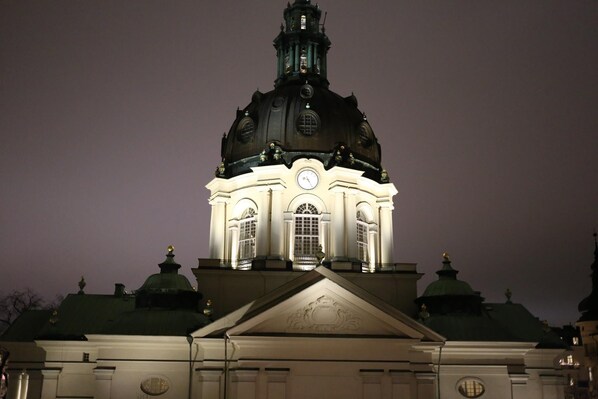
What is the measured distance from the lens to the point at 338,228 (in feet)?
151

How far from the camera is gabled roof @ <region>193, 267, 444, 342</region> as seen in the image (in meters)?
36.5

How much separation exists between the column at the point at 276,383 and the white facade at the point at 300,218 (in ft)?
32.6

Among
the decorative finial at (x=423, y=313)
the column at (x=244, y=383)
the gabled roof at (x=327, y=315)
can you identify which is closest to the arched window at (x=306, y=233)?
the decorative finial at (x=423, y=313)

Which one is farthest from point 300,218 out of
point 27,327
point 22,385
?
point 22,385

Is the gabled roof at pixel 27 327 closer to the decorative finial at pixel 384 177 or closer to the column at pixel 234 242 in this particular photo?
the column at pixel 234 242

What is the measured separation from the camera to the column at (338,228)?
150 feet

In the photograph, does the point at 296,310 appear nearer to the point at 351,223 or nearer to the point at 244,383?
the point at 244,383

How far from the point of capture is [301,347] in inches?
1439

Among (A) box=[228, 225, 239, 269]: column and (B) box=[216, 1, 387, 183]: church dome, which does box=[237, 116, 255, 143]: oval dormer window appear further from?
(A) box=[228, 225, 239, 269]: column

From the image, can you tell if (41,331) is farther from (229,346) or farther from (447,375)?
(447,375)

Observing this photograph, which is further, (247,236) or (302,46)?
(302,46)

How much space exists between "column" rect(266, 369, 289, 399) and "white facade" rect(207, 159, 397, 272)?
9.92 metres

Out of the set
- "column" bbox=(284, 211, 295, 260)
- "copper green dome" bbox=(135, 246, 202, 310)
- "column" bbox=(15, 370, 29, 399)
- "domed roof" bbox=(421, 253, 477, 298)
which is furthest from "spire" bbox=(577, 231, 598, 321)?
"column" bbox=(15, 370, 29, 399)

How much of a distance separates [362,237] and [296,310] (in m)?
12.7
